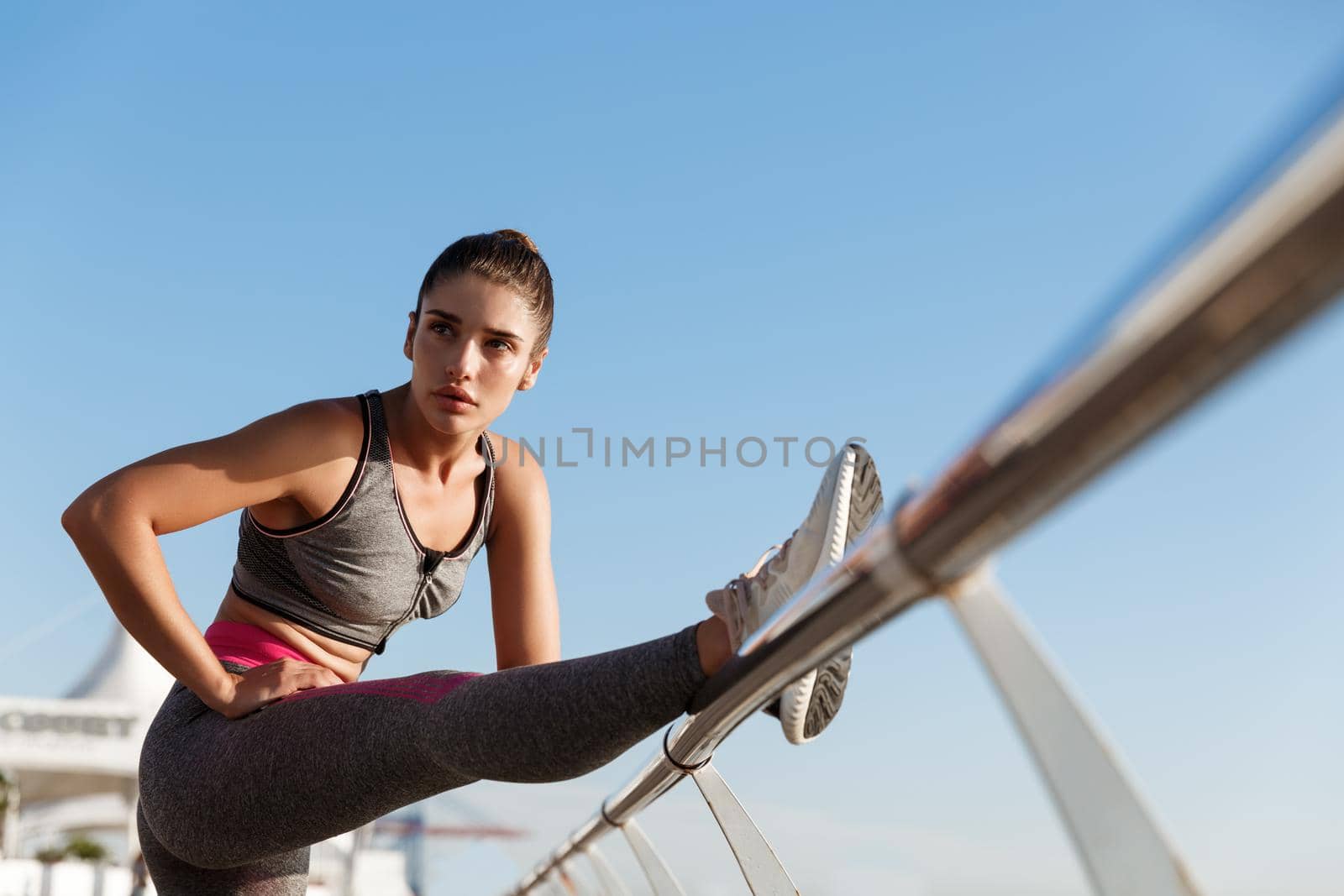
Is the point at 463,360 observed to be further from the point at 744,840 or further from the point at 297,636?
the point at 744,840

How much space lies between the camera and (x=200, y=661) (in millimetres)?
1848

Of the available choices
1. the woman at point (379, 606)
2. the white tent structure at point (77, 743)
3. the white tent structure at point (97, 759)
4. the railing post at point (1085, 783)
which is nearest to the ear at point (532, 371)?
the woman at point (379, 606)

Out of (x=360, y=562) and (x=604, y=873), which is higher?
(x=360, y=562)

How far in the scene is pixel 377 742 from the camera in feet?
4.89

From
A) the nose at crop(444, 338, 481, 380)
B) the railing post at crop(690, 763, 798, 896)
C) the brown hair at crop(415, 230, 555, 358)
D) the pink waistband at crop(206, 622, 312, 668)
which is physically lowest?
the railing post at crop(690, 763, 798, 896)

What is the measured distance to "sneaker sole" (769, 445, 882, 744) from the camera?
1215 mm

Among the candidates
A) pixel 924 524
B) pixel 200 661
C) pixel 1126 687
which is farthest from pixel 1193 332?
pixel 200 661

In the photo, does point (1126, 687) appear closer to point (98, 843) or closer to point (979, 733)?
point (979, 733)

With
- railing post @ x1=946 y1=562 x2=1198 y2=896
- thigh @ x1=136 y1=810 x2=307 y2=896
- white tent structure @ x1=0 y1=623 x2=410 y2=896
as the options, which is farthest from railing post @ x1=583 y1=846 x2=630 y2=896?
white tent structure @ x1=0 y1=623 x2=410 y2=896

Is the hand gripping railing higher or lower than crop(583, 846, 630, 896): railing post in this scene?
lower

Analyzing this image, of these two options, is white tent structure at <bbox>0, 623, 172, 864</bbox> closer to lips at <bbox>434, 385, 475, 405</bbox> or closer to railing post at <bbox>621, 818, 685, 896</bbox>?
railing post at <bbox>621, 818, 685, 896</bbox>

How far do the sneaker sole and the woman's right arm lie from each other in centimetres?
86

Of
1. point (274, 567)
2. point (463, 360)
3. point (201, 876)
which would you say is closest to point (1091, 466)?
point (463, 360)

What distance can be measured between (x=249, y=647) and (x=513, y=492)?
22.7 inches
